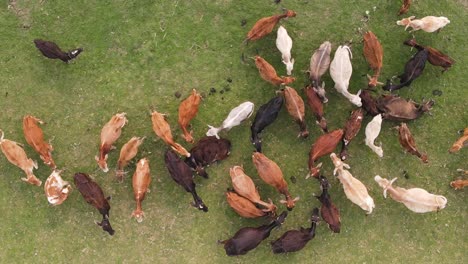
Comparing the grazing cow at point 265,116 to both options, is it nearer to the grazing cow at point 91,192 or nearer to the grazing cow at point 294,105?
the grazing cow at point 294,105

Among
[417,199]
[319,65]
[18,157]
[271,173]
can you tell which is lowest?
[417,199]

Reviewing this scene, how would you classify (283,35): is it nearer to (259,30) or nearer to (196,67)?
(259,30)

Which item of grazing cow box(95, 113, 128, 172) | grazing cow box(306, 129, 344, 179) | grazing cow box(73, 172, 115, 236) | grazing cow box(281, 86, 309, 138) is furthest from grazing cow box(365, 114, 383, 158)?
grazing cow box(73, 172, 115, 236)

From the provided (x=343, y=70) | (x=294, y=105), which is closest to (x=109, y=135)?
(x=294, y=105)

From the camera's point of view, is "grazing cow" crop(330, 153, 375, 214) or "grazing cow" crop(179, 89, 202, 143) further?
"grazing cow" crop(179, 89, 202, 143)

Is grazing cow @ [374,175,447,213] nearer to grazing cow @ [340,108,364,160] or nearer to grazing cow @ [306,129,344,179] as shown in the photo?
grazing cow @ [340,108,364,160]

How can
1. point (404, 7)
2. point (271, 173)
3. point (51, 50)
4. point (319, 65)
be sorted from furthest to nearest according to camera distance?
1. point (404, 7)
2. point (51, 50)
3. point (319, 65)
4. point (271, 173)

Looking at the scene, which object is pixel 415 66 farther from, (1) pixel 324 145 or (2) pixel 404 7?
(1) pixel 324 145
